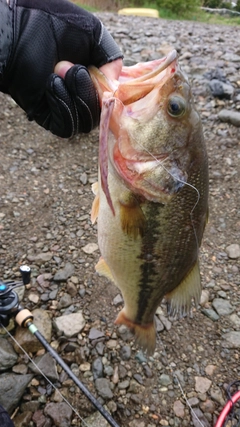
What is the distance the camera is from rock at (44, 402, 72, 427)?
2562 mm

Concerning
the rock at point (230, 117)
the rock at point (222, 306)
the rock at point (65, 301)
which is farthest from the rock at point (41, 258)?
the rock at point (230, 117)

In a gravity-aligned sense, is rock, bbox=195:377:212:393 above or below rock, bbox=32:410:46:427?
above

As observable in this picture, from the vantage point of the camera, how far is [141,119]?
1.66m

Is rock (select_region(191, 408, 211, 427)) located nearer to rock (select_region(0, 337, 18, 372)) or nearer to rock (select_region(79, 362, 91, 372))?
rock (select_region(79, 362, 91, 372))

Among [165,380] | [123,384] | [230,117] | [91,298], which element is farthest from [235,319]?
[230,117]

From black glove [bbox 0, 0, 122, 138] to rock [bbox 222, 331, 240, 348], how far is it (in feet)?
6.88

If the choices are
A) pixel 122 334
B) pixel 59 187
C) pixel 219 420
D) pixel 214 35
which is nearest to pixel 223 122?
pixel 59 187

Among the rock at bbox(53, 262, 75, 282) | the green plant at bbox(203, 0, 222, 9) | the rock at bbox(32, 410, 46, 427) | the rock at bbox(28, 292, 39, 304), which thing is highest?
the rock at bbox(53, 262, 75, 282)

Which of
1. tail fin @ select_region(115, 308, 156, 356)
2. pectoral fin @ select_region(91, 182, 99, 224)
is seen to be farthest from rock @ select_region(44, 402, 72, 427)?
pectoral fin @ select_region(91, 182, 99, 224)

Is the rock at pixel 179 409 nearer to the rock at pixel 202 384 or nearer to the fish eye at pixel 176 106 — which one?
the rock at pixel 202 384

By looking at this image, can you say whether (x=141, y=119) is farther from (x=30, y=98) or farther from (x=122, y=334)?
(x=122, y=334)

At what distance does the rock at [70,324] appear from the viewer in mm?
2979

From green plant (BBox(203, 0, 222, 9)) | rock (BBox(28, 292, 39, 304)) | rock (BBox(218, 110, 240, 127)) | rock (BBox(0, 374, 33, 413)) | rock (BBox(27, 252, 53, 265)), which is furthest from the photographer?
green plant (BBox(203, 0, 222, 9))

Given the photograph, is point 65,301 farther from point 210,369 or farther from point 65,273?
point 210,369
